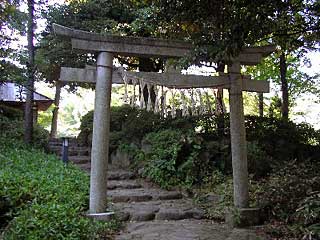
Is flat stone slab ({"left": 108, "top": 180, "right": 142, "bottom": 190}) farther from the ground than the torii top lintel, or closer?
closer

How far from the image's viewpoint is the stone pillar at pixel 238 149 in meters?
5.93

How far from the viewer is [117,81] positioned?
5793 mm

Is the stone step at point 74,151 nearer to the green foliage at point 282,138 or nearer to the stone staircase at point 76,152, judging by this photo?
the stone staircase at point 76,152

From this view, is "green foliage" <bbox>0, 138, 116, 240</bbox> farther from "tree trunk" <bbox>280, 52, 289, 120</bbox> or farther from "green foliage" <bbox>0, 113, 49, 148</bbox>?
"tree trunk" <bbox>280, 52, 289, 120</bbox>

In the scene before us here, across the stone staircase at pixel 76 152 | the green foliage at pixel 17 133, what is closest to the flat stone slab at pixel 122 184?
the stone staircase at pixel 76 152

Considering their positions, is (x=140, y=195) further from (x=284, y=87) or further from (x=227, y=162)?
(x=284, y=87)

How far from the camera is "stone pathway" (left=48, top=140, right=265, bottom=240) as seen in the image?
524 cm

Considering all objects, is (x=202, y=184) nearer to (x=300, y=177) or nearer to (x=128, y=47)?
(x=300, y=177)

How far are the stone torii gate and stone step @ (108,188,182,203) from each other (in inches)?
70.4

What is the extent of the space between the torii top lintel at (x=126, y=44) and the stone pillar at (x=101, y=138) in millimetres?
170

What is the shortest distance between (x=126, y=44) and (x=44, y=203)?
9.34 feet

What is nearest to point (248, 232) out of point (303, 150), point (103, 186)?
point (103, 186)

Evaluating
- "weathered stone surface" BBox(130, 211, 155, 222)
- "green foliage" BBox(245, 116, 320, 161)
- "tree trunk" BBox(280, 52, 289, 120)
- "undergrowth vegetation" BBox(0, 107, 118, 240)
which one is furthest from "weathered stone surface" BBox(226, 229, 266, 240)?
"tree trunk" BBox(280, 52, 289, 120)

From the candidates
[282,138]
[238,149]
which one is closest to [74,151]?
[282,138]
